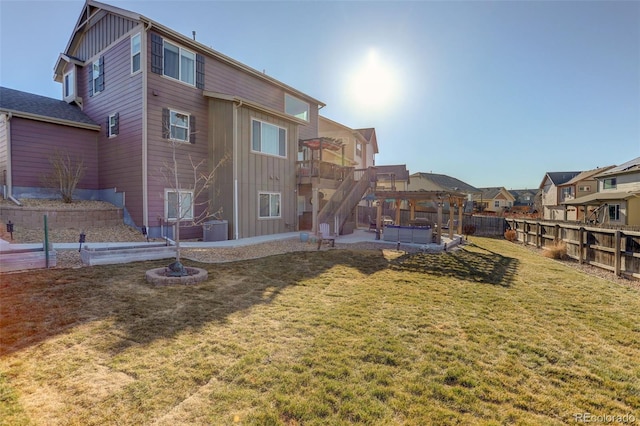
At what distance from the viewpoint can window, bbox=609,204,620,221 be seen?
22.0 metres

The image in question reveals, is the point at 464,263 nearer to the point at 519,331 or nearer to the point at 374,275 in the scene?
the point at 374,275

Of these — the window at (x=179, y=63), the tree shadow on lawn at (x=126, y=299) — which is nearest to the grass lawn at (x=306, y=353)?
the tree shadow on lawn at (x=126, y=299)

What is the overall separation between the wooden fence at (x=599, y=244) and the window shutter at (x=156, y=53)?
1678 centimetres

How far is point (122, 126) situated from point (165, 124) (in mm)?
2087

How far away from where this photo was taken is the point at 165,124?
1188 cm

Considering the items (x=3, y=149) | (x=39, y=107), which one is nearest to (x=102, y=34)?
(x=39, y=107)

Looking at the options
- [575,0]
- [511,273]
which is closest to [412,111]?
[575,0]

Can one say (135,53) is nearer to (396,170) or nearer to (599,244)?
(396,170)

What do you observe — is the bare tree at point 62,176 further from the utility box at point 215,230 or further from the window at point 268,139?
the window at point 268,139

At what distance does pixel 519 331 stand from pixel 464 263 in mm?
5956

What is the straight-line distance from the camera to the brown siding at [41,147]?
11.5m

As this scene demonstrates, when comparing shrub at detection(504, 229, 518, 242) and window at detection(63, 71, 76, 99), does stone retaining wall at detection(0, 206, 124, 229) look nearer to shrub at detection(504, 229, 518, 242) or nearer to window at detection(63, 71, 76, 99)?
window at detection(63, 71, 76, 99)

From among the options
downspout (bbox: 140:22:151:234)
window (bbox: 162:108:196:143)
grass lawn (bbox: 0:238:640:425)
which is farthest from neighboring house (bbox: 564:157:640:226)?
downspout (bbox: 140:22:151:234)

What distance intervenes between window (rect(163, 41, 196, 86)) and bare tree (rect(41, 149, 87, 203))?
5.58m
